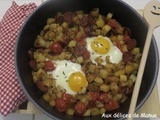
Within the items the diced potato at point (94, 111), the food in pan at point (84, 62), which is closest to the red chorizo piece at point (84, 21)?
the food in pan at point (84, 62)

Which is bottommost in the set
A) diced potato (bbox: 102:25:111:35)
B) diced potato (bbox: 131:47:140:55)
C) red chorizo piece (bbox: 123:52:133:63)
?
red chorizo piece (bbox: 123:52:133:63)

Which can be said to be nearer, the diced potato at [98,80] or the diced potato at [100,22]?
the diced potato at [98,80]

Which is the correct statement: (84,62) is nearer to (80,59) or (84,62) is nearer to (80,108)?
(80,59)

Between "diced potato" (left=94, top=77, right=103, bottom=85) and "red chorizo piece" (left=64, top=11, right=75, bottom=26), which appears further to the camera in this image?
"red chorizo piece" (left=64, top=11, right=75, bottom=26)

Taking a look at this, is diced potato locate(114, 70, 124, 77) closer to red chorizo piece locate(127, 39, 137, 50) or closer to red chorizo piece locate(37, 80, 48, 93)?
red chorizo piece locate(127, 39, 137, 50)

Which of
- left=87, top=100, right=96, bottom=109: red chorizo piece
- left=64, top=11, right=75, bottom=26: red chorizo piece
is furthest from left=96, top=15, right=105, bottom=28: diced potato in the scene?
left=87, top=100, right=96, bottom=109: red chorizo piece

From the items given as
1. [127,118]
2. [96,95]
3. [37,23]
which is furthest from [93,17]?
[127,118]

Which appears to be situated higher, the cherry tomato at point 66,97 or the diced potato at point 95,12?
the diced potato at point 95,12

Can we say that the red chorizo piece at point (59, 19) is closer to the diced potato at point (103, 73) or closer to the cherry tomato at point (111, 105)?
the diced potato at point (103, 73)
